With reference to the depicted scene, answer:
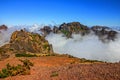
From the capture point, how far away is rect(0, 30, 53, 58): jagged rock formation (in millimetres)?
44678

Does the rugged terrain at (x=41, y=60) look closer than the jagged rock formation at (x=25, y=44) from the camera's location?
Yes

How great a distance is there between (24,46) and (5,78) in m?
28.2

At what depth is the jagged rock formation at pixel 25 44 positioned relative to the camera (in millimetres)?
44678

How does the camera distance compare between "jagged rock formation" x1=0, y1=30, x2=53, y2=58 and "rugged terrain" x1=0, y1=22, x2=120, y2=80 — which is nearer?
"rugged terrain" x1=0, y1=22, x2=120, y2=80

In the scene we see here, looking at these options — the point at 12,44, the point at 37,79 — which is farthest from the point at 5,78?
the point at 12,44

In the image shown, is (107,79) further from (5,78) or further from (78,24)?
(78,24)

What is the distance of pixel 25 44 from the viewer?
48000mm

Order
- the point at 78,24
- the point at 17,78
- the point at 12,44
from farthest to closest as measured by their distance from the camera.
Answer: the point at 78,24 → the point at 12,44 → the point at 17,78

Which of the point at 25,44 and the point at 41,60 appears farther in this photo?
the point at 25,44

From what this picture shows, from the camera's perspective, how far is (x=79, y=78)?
14102mm

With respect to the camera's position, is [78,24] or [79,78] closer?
[79,78]

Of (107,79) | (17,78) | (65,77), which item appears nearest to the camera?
(107,79)

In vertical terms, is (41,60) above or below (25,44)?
below

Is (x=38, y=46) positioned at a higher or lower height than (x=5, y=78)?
higher
